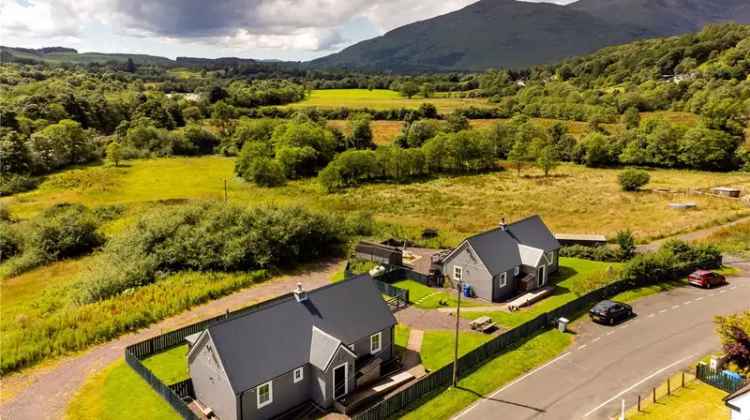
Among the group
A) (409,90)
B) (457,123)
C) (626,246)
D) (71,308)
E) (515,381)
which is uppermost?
(409,90)

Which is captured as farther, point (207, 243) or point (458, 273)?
point (207, 243)

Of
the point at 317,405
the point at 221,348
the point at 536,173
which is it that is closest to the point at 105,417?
the point at 221,348

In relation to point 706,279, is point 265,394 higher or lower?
lower

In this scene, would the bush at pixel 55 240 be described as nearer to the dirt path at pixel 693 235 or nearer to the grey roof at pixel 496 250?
the grey roof at pixel 496 250

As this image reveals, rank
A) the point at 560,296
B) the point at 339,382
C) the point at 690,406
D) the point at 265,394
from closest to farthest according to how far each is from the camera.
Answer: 1. the point at 690,406
2. the point at 265,394
3. the point at 339,382
4. the point at 560,296

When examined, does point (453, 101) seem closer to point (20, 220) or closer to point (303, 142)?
point (303, 142)

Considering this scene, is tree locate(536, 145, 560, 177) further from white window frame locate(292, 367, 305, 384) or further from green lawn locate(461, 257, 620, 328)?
white window frame locate(292, 367, 305, 384)

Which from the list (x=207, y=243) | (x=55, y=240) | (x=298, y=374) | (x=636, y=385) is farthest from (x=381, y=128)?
(x=298, y=374)

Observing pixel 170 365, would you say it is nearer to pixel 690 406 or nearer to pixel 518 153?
pixel 690 406
